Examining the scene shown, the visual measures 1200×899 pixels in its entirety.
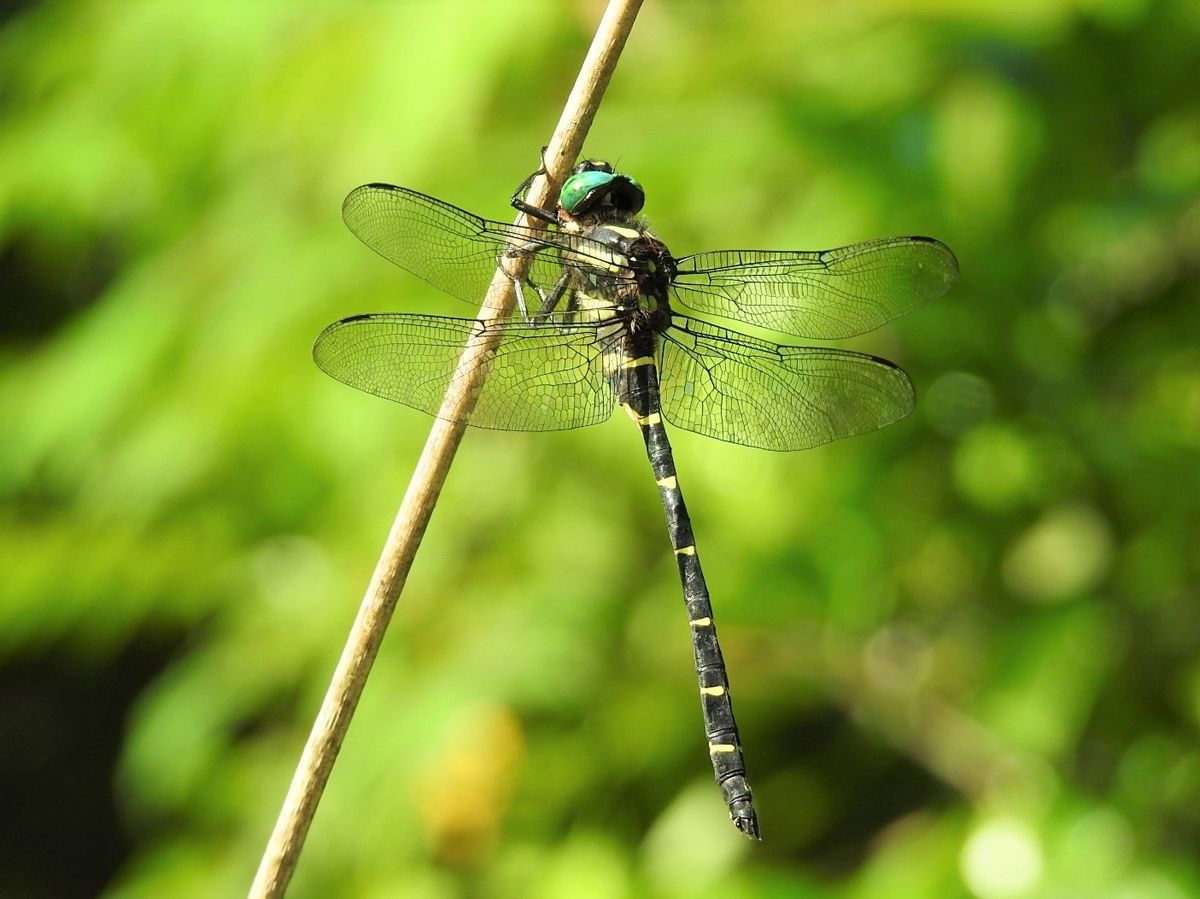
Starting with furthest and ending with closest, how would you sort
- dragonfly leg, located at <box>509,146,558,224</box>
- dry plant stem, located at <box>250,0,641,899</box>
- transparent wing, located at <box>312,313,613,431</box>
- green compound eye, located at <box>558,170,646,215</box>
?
green compound eye, located at <box>558,170,646,215</box>
transparent wing, located at <box>312,313,613,431</box>
dragonfly leg, located at <box>509,146,558,224</box>
dry plant stem, located at <box>250,0,641,899</box>

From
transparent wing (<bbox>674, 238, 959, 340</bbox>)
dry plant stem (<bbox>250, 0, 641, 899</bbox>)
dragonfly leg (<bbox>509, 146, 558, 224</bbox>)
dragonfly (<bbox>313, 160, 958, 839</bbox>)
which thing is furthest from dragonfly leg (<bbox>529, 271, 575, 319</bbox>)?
dry plant stem (<bbox>250, 0, 641, 899</bbox>)

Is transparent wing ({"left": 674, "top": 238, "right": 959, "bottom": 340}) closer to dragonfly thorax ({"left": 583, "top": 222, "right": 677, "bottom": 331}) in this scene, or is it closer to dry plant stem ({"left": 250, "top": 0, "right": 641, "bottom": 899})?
dragonfly thorax ({"left": 583, "top": 222, "right": 677, "bottom": 331})

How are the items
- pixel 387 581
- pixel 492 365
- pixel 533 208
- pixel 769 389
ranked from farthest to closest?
pixel 769 389 < pixel 492 365 < pixel 533 208 < pixel 387 581

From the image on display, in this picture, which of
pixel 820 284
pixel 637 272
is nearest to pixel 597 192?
pixel 637 272

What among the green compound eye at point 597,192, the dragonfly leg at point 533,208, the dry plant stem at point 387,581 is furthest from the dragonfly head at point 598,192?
the dry plant stem at point 387,581

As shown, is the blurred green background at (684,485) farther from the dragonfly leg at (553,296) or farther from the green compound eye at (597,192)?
the dragonfly leg at (553,296)

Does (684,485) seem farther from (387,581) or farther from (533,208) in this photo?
(387,581)
